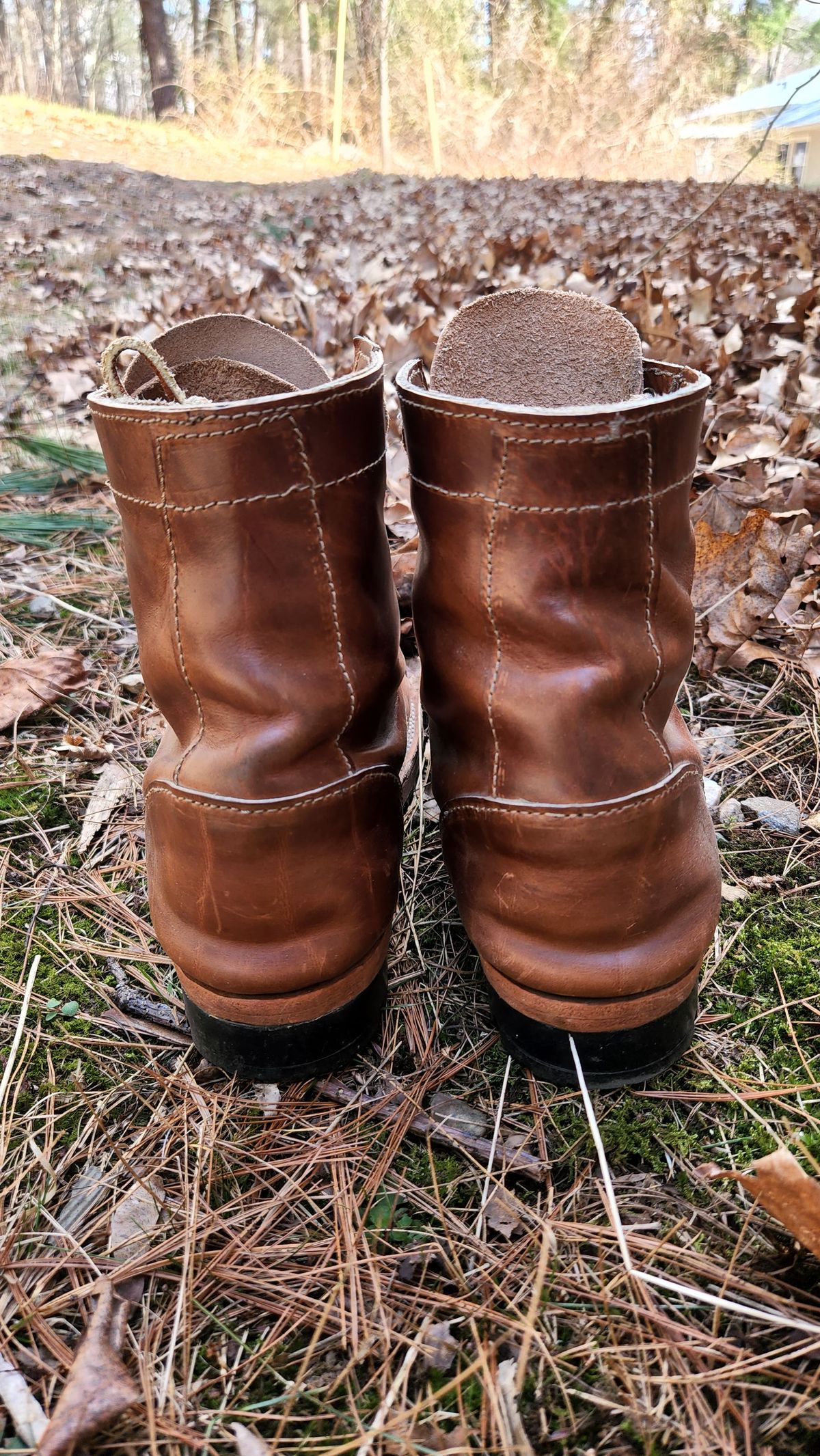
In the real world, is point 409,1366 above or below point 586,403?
below

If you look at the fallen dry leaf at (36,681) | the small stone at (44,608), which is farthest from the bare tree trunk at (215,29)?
the fallen dry leaf at (36,681)

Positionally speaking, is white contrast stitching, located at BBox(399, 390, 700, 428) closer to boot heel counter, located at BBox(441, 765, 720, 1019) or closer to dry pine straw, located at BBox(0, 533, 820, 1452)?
boot heel counter, located at BBox(441, 765, 720, 1019)

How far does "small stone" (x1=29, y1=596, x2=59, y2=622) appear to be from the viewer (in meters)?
2.07

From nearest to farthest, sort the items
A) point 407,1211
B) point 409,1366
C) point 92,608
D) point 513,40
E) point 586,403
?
point 409,1366 < point 407,1211 < point 586,403 < point 92,608 < point 513,40

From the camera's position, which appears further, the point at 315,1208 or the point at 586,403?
the point at 586,403

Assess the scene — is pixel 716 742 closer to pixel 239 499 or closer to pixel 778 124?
pixel 239 499

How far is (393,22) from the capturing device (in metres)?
16.2

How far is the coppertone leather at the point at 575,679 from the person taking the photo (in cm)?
89

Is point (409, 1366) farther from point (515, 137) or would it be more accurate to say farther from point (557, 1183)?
point (515, 137)

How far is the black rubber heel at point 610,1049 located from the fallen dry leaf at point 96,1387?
470 millimetres

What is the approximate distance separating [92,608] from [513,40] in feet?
66.4

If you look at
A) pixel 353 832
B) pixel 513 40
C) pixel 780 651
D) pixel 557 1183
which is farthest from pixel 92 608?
pixel 513 40

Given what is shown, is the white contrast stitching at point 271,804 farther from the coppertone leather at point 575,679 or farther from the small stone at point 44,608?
the small stone at point 44,608

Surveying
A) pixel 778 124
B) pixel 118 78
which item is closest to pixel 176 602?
pixel 778 124
